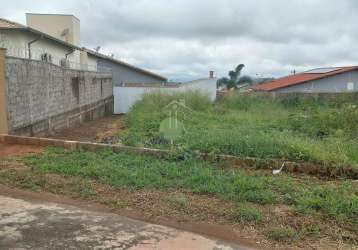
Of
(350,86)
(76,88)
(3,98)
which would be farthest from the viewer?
(350,86)

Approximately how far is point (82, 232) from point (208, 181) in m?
2.16

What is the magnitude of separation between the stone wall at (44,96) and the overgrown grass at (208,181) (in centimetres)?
234

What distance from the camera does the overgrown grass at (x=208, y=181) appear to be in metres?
4.28

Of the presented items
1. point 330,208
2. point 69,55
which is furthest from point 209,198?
point 69,55

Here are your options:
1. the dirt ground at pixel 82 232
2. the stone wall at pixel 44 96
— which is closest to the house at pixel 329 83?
the stone wall at pixel 44 96

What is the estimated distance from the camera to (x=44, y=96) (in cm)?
1040

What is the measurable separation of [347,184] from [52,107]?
351 inches

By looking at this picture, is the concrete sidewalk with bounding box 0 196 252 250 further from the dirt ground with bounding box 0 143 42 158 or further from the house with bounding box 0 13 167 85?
the house with bounding box 0 13 167 85

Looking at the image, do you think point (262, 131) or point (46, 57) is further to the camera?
point (46, 57)

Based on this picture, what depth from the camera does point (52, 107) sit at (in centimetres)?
1120

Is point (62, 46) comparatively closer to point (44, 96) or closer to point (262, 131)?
point (44, 96)

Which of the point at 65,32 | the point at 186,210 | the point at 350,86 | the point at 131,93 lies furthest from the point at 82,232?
the point at 350,86

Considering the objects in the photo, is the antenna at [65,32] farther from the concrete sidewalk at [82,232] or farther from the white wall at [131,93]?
the concrete sidewalk at [82,232]

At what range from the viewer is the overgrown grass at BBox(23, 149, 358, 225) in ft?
14.0
